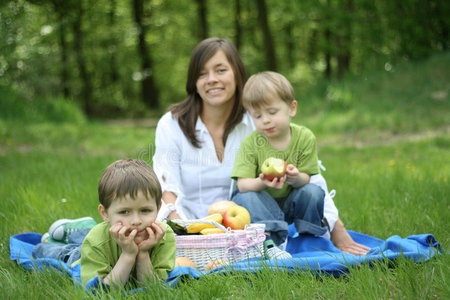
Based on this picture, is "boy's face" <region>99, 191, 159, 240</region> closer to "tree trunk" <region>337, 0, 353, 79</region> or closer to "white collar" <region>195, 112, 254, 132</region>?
"white collar" <region>195, 112, 254, 132</region>

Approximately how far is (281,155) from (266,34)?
1183 cm

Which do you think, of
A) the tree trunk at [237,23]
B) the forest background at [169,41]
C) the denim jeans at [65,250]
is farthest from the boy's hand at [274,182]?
the tree trunk at [237,23]

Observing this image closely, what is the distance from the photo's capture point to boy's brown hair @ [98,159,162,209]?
220 cm

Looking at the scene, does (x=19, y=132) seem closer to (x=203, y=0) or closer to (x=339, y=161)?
(x=339, y=161)

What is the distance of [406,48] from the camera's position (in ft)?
36.6

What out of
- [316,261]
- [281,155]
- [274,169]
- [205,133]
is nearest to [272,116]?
[281,155]

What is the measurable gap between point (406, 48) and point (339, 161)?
6000 millimetres

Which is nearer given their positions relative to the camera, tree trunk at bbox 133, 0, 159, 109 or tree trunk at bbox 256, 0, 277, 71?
tree trunk at bbox 256, 0, 277, 71

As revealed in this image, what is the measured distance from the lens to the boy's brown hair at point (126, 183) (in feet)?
7.20

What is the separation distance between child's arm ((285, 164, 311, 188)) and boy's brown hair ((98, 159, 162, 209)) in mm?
1104

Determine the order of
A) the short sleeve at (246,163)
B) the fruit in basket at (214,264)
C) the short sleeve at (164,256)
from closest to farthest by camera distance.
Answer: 1. the short sleeve at (164,256)
2. the fruit in basket at (214,264)
3. the short sleeve at (246,163)

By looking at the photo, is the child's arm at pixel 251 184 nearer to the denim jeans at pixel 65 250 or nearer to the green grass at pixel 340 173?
the green grass at pixel 340 173

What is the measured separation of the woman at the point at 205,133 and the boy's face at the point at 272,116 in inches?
17.9

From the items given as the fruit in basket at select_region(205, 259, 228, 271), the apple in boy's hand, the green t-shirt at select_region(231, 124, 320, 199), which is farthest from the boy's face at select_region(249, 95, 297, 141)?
the fruit in basket at select_region(205, 259, 228, 271)
